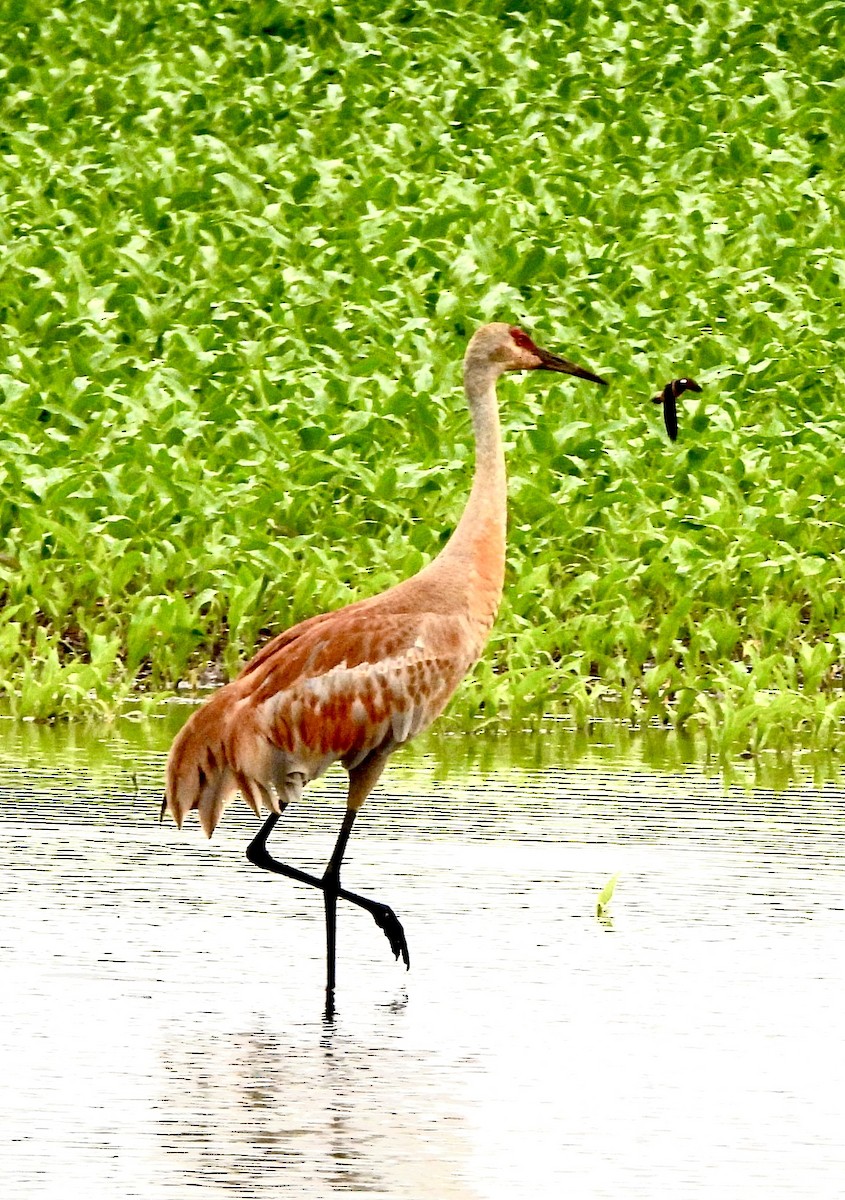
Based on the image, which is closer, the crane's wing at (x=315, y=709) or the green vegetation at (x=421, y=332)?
the crane's wing at (x=315, y=709)

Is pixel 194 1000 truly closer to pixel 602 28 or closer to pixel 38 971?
pixel 38 971

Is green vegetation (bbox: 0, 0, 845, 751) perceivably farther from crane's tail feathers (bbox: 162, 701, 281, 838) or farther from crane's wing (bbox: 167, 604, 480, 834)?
crane's tail feathers (bbox: 162, 701, 281, 838)

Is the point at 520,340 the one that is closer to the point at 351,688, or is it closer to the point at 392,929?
the point at 351,688

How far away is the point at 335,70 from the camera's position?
22.1m

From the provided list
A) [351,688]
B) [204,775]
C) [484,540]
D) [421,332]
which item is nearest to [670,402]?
[421,332]

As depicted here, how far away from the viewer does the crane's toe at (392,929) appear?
7.62 metres

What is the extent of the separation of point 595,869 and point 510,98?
13.8 meters

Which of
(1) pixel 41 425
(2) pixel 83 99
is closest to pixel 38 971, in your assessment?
(1) pixel 41 425

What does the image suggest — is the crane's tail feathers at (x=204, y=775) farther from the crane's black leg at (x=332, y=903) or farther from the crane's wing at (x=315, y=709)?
the crane's black leg at (x=332, y=903)

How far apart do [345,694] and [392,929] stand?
2.54 feet

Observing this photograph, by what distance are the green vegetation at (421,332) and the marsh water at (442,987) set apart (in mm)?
1372

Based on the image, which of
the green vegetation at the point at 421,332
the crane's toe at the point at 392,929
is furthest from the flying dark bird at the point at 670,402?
the crane's toe at the point at 392,929

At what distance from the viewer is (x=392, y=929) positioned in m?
7.63

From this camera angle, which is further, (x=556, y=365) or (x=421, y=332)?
(x=421, y=332)
